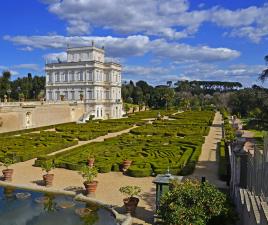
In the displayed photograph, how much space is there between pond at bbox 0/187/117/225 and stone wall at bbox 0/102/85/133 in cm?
2397

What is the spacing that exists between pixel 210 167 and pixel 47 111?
30925mm

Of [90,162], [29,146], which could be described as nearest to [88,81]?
[29,146]

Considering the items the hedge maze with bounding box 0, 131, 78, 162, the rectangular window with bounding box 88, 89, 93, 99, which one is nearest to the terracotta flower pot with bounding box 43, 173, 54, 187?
the hedge maze with bounding box 0, 131, 78, 162

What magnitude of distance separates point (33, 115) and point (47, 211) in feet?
102

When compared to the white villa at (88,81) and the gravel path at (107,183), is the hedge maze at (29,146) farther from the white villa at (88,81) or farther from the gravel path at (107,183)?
the white villa at (88,81)

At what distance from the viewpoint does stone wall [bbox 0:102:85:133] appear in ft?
124

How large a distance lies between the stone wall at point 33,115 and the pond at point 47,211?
24.0m

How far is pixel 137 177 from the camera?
1739cm

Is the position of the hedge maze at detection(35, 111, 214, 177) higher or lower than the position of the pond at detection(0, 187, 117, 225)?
higher

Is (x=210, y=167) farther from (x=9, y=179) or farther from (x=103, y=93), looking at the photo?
(x=103, y=93)

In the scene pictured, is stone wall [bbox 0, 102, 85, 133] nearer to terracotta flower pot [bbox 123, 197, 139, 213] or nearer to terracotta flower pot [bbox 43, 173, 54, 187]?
terracotta flower pot [bbox 43, 173, 54, 187]

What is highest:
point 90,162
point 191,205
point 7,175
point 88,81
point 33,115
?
point 88,81

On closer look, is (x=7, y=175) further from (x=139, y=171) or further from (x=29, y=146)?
(x=29, y=146)

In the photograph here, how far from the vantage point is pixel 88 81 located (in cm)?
6144
